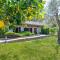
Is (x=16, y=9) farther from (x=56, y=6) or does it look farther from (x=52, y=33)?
(x=52, y=33)

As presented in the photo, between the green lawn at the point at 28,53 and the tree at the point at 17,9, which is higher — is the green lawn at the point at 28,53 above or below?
below

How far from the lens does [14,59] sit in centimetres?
1500

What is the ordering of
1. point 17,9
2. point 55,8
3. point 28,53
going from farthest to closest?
1. point 55,8
2. point 28,53
3. point 17,9

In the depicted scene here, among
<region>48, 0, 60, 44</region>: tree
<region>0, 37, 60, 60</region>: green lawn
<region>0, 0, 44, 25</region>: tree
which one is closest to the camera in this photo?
<region>0, 0, 44, 25</region>: tree

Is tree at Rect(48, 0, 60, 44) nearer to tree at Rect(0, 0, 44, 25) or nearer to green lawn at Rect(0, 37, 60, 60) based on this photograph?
green lawn at Rect(0, 37, 60, 60)

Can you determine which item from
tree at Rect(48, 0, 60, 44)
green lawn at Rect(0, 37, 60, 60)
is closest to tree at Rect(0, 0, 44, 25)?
green lawn at Rect(0, 37, 60, 60)

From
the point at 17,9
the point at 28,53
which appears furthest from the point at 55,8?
the point at 17,9

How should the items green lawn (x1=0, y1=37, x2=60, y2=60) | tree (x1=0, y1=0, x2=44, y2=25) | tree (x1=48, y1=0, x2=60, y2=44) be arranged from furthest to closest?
1. tree (x1=48, y1=0, x2=60, y2=44)
2. green lawn (x1=0, y1=37, x2=60, y2=60)
3. tree (x1=0, y1=0, x2=44, y2=25)

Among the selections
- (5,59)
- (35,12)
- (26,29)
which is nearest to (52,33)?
(26,29)

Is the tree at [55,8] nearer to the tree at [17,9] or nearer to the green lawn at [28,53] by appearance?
the green lawn at [28,53]

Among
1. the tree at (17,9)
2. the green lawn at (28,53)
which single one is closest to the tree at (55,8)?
the green lawn at (28,53)

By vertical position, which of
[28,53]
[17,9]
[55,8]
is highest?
[17,9]

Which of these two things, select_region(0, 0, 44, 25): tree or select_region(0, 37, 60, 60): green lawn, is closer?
select_region(0, 0, 44, 25): tree

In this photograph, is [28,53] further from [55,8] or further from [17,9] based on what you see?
[17,9]
